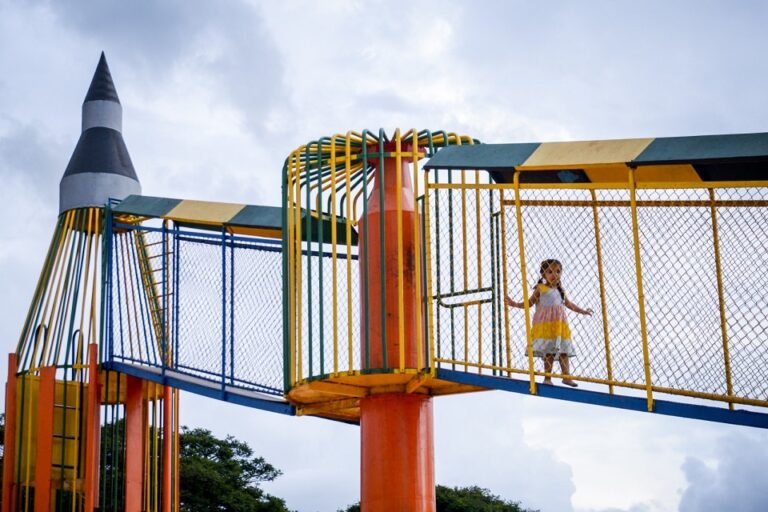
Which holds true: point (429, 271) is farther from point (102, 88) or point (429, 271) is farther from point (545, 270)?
point (102, 88)

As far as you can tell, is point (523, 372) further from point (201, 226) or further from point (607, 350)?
point (201, 226)

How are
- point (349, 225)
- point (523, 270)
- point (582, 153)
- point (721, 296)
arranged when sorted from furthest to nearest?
1. point (349, 225)
2. point (523, 270)
3. point (582, 153)
4. point (721, 296)

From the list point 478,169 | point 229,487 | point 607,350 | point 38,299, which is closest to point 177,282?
point 38,299

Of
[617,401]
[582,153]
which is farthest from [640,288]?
[582,153]

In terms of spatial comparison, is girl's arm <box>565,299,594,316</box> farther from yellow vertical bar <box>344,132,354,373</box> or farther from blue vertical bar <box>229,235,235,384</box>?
blue vertical bar <box>229,235,235,384</box>

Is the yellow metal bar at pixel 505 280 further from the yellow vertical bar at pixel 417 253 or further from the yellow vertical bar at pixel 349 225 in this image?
→ the yellow vertical bar at pixel 349 225

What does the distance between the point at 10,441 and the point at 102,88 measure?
6197mm

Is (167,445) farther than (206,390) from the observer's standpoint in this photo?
Yes

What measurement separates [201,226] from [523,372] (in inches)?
290

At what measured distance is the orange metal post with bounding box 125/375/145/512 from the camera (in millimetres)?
18688

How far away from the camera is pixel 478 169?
13367 millimetres

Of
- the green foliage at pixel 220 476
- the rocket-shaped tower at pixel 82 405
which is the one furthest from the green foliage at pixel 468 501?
the rocket-shaped tower at pixel 82 405

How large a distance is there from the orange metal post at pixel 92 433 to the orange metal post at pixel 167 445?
46.3 inches

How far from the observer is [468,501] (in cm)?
3438
